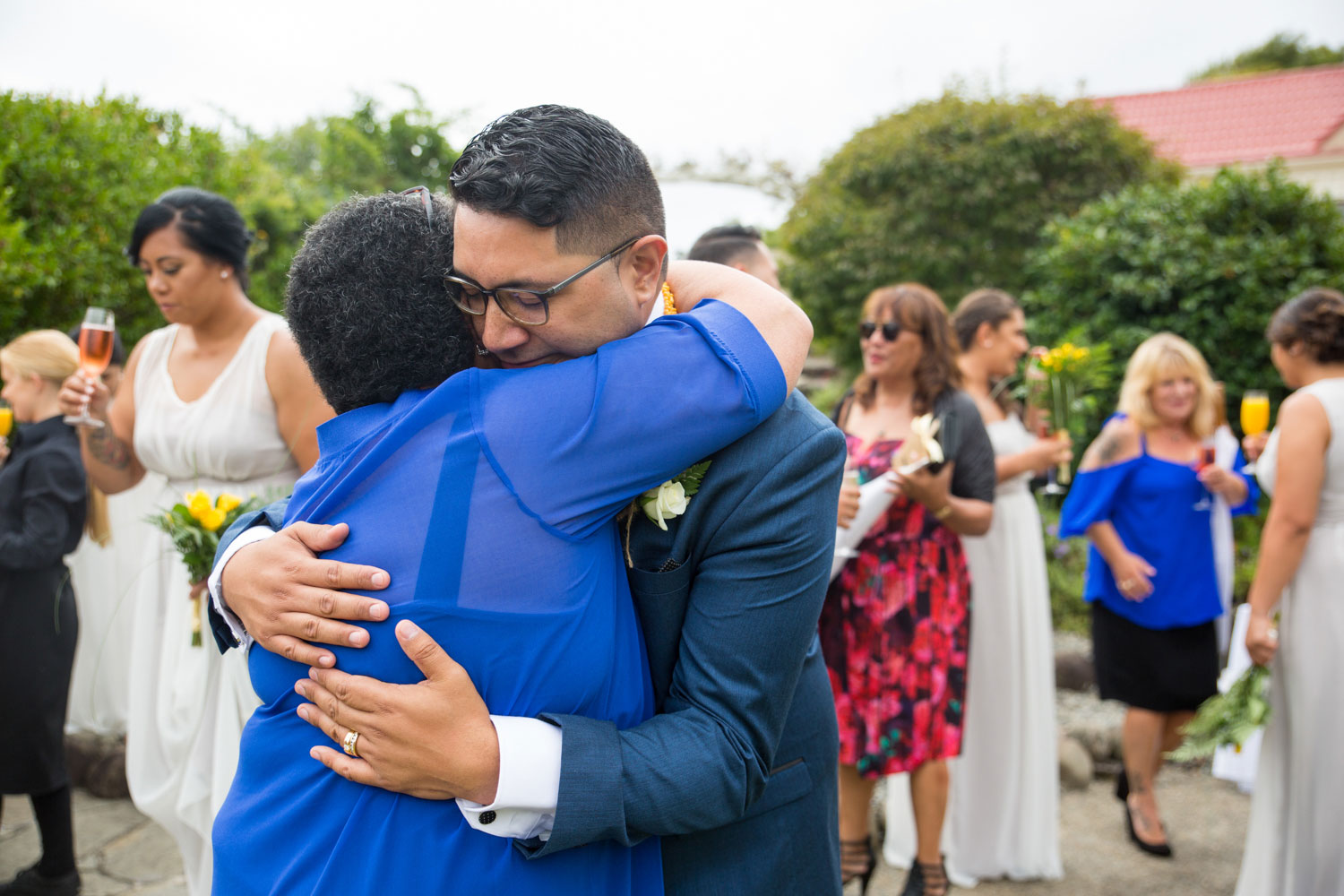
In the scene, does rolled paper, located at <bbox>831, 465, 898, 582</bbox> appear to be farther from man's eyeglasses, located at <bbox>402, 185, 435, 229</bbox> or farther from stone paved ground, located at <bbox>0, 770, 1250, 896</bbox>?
man's eyeglasses, located at <bbox>402, 185, 435, 229</bbox>

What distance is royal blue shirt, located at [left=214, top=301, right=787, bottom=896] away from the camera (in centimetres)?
132

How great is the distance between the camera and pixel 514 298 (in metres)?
1.45

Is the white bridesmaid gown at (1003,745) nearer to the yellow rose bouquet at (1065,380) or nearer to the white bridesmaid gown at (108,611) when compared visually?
the yellow rose bouquet at (1065,380)

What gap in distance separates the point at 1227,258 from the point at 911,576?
6429 millimetres

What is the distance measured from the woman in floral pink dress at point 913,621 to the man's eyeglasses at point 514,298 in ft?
8.57

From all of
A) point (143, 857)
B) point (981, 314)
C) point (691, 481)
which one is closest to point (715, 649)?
point (691, 481)

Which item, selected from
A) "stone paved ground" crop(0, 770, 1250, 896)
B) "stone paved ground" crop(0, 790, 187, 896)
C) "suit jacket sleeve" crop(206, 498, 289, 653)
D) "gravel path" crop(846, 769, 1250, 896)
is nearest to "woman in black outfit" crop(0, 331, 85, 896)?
"stone paved ground" crop(0, 790, 187, 896)

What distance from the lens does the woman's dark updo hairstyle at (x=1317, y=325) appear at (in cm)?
368

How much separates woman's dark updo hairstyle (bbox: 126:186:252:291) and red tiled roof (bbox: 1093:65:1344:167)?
21362 mm

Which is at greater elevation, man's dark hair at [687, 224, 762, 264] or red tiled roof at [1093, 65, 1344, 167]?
red tiled roof at [1093, 65, 1344, 167]

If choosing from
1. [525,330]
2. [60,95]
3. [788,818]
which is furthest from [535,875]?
[60,95]

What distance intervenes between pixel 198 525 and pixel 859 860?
3.01 meters

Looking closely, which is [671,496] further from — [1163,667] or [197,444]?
[1163,667]

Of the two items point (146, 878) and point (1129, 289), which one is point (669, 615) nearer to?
point (146, 878)
